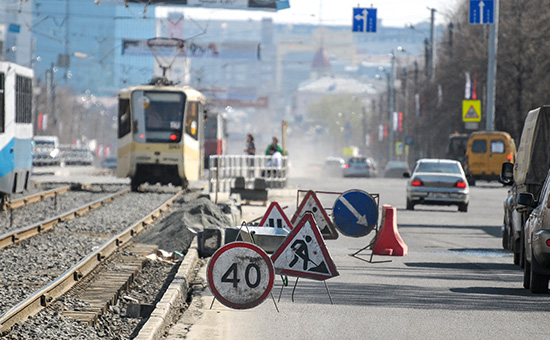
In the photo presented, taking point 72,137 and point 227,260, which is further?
point 72,137

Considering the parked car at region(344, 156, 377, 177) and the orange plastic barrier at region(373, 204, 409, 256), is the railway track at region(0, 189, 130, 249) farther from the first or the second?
the parked car at region(344, 156, 377, 177)

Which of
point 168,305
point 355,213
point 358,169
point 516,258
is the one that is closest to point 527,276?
point 355,213

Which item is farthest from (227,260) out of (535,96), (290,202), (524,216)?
(535,96)

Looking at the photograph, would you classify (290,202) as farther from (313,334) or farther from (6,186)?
(313,334)

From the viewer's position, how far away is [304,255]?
37.7ft

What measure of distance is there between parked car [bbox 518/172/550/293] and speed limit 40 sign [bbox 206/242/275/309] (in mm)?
3388

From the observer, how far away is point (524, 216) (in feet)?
51.4

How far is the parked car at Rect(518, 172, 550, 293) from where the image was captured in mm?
12289

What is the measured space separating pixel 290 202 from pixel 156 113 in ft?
17.0

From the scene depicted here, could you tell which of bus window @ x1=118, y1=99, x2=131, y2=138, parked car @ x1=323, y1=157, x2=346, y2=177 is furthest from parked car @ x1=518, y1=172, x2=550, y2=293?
parked car @ x1=323, y1=157, x2=346, y2=177

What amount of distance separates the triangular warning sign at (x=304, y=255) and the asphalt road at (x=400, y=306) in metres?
0.39

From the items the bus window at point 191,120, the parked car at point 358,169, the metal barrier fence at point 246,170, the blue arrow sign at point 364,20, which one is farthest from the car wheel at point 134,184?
the parked car at point 358,169

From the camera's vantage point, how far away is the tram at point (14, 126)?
2355cm

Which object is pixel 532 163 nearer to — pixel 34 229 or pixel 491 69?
pixel 34 229
